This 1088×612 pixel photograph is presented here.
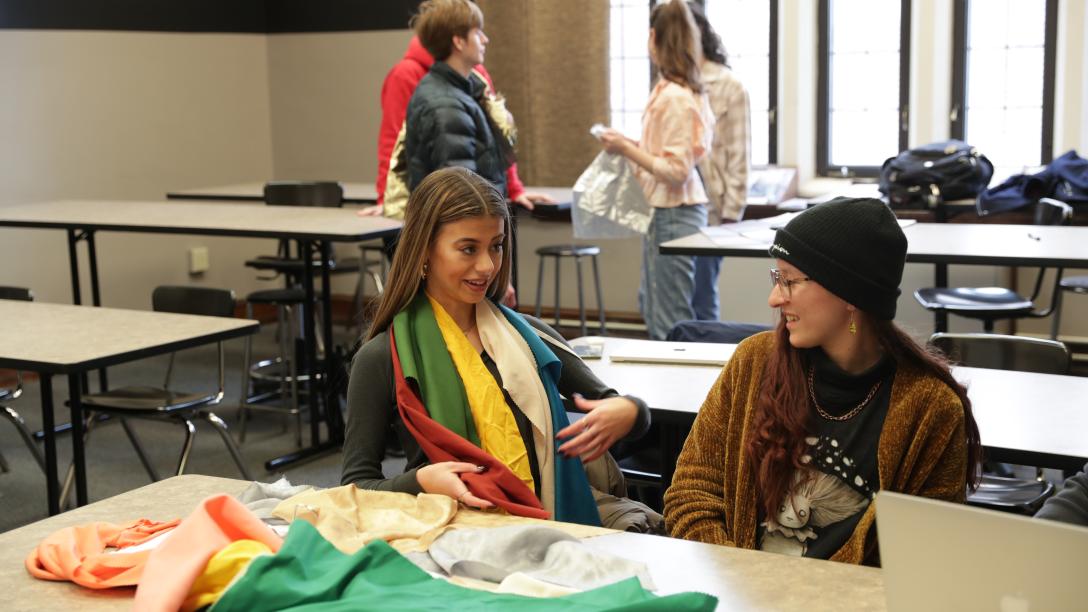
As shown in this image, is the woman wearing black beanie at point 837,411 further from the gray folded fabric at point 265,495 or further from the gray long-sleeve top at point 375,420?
the gray folded fabric at point 265,495

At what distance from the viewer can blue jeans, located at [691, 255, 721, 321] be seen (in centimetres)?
490

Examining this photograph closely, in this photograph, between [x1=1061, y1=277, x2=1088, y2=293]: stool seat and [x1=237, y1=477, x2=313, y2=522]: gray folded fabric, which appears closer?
[x1=237, y1=477, x2=313, y2=522]: gray folded fabric

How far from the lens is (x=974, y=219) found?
5.86 meters

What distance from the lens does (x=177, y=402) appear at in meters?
3.95

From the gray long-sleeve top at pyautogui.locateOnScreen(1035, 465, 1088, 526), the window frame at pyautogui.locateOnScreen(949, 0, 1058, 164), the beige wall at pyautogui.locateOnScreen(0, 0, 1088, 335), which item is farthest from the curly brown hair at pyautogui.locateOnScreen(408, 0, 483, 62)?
the window frame at pyautogui.locateOnScreen(949, 0, 1058, 164)

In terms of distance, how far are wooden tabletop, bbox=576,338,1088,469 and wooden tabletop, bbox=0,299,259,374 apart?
121 cm

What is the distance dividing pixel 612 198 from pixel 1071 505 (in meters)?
3.17

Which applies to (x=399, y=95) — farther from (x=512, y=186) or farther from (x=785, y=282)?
(x=785, y=282)

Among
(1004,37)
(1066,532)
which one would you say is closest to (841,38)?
(1004,37)

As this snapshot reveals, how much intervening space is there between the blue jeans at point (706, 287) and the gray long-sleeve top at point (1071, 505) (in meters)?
3.02

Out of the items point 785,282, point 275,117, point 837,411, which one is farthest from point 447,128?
point 275,117

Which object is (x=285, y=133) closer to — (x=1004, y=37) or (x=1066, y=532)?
(x=1004, y=37)

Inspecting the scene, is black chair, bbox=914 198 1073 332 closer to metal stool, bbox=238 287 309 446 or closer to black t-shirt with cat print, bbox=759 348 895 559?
metal stool, bbox=238 287 309 446

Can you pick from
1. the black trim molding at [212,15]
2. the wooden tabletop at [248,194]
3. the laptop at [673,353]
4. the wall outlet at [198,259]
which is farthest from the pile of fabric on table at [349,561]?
the wall outlet at [198,259]
